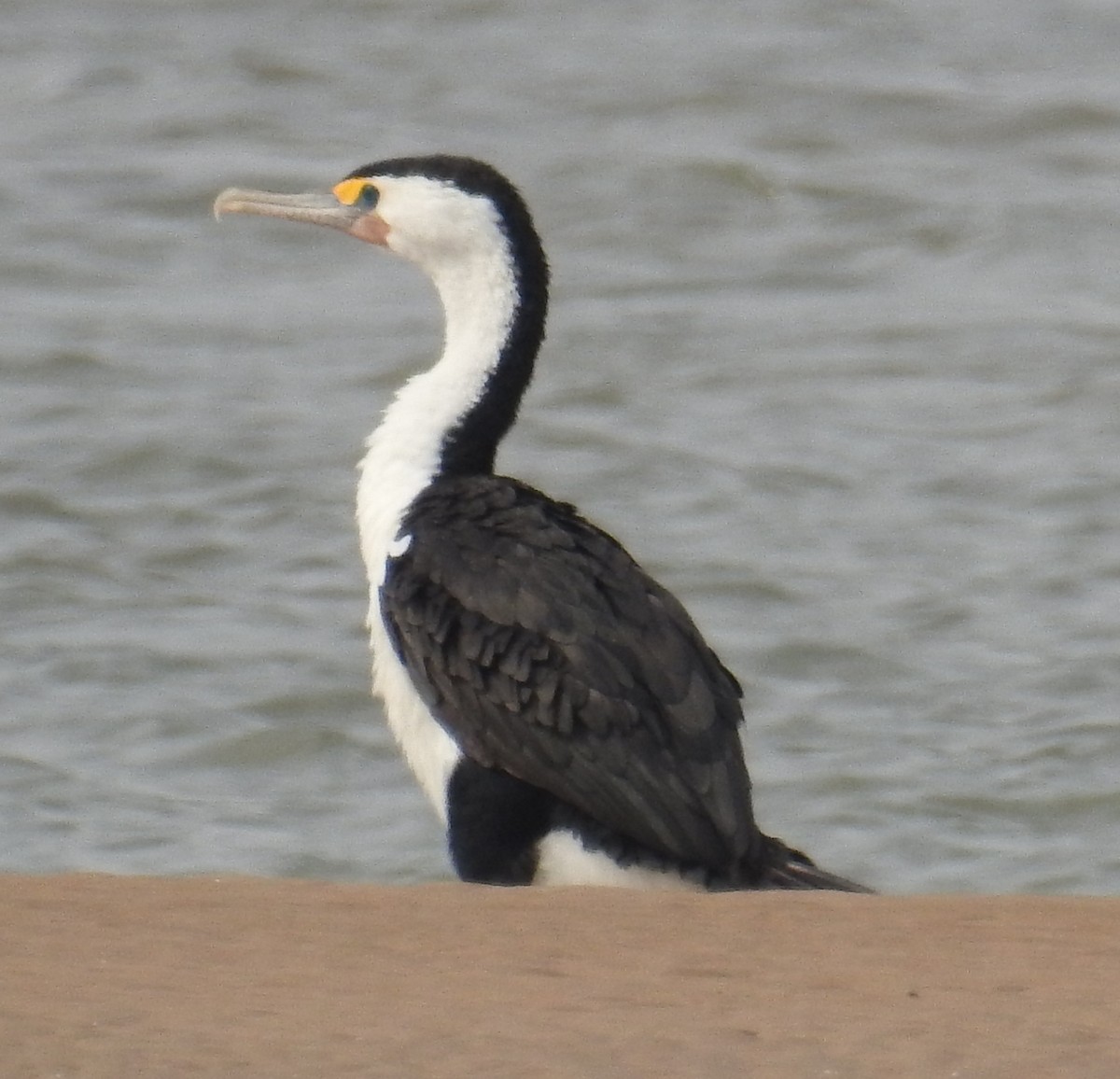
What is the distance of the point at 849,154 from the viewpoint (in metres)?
13.2

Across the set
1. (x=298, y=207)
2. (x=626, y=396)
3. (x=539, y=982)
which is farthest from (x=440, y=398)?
(x=626, y=396)

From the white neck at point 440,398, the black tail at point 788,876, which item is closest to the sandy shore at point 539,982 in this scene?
the black tail at point 788,876

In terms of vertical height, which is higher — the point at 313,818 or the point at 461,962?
the point at 461,962

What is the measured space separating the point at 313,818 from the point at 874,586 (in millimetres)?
2219

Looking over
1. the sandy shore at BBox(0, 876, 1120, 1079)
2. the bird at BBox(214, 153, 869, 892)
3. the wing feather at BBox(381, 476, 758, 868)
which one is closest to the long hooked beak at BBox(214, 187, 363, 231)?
the bird at BBox(214, 153, 869, 892)

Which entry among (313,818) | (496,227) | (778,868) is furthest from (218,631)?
(778,868)

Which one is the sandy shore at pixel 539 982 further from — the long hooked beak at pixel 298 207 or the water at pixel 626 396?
the water at pixel 626 396

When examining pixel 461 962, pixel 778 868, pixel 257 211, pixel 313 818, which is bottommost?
pixel 313 818

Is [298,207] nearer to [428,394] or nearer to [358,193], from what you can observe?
[358,193]

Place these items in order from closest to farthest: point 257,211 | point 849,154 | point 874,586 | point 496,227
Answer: point 496,227, point 257,211, point 874,586, point 849,154

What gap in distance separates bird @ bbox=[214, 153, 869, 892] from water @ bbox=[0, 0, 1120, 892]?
1.74 m

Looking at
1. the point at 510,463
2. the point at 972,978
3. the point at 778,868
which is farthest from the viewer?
the point at 510,463

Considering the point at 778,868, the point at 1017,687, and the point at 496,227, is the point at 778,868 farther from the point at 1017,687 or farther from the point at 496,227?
the point at 1017,687

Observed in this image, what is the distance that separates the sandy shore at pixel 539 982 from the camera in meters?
3.25
